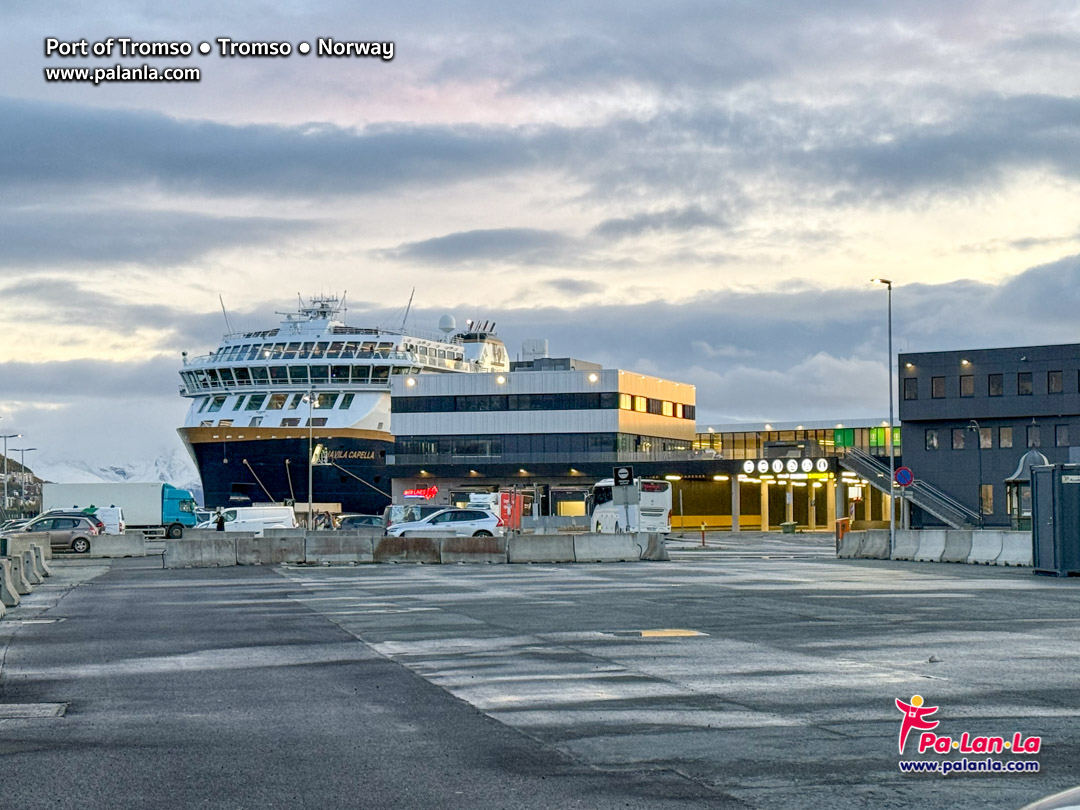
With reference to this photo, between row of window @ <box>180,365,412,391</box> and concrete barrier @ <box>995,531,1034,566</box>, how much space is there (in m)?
66.5

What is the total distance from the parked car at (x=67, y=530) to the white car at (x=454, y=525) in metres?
12.6

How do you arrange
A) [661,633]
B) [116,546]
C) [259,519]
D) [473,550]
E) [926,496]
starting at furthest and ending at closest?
1. [926,496]
2. [259,519]
3. [116,546]
4. [473,550]
5. [661,633]

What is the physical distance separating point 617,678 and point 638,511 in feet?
169

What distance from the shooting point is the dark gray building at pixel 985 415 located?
74.2m

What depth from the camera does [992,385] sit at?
76062 millimetres

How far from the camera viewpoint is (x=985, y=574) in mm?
32719

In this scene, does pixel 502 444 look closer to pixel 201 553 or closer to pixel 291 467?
pixel 291 467

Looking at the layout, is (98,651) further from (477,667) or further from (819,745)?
(819,745)

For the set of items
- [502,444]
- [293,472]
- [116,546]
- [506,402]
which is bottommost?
[116,546]

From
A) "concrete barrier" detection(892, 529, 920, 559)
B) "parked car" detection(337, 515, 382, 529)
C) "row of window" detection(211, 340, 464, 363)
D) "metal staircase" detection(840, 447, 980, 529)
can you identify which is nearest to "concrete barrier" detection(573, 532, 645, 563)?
"concrete barrier" detection(892, 529, 920, 559)

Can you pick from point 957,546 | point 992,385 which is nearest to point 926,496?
point 992,385

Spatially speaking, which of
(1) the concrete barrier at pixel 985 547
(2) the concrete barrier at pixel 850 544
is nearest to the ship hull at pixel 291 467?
(2) the concrete barrier at pixel 850 544

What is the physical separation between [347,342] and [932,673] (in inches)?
3479

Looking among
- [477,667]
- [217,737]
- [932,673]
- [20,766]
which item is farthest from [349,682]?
[932,673]
